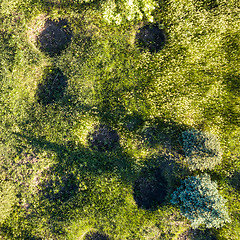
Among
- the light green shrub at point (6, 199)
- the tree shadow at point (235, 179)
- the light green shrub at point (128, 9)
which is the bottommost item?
the light green shrub at point (6, 199)

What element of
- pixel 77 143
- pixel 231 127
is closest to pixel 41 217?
pixel 77 143

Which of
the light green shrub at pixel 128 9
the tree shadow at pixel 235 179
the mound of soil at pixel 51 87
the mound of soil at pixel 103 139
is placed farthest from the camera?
the mound of soil at pixel 51 87

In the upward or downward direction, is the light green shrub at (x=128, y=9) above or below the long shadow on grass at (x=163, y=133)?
above

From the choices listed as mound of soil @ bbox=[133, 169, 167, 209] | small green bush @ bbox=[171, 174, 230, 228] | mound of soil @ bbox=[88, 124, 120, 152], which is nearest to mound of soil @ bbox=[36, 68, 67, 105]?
mound of soil @ bbox=[88, 124, 120, 152]

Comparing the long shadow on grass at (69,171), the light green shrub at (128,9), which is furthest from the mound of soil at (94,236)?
the light green shrub at (128,9)

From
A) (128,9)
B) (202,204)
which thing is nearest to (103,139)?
(202,204)

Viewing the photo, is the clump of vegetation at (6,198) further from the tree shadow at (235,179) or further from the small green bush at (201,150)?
the tree shadow at (235,179)

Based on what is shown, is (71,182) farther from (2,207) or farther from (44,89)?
(44,89)
